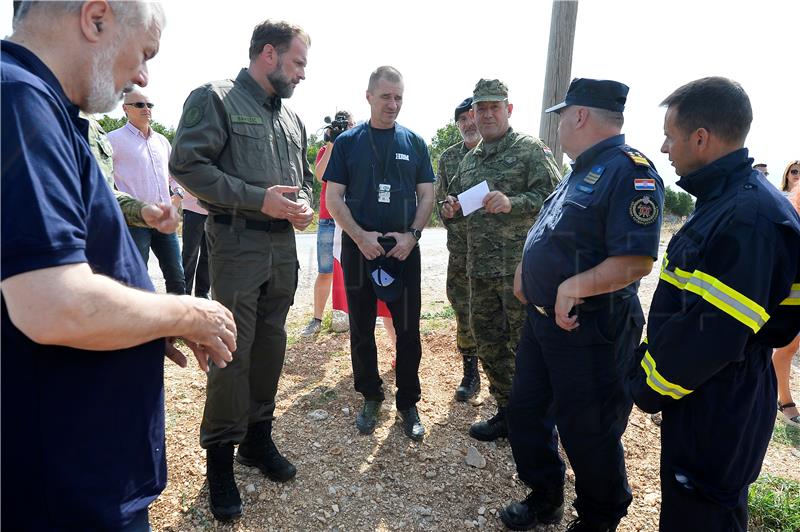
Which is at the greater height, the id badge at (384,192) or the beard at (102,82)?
the beard at (102,82)

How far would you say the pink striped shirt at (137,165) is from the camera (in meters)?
Answer: 4.23

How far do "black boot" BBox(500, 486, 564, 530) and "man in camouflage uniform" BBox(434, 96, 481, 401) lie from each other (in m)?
1.30

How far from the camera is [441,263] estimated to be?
10.4 meters

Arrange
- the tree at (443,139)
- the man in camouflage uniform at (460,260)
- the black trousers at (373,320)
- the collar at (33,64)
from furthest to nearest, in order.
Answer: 1. the tree at (443,139)
2. the man in camouflage uniform at (460,260)
3. the black trousers at (373,320)
4. the collar at (33,64)

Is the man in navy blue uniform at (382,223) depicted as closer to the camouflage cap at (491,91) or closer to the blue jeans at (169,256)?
the camouflage cap at (491,91)

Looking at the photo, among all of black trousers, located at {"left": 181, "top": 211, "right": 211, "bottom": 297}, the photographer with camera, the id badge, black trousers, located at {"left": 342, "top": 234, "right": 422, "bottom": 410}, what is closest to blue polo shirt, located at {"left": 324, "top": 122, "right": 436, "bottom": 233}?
the id badge

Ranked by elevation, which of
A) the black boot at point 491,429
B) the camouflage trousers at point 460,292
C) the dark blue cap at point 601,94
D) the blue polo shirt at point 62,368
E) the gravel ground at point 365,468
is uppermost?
the dark blue cap at point 601,94

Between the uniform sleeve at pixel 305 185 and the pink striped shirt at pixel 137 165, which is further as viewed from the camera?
the pink striped shirt at pixel 137 165

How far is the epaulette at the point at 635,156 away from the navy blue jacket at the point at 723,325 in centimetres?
25

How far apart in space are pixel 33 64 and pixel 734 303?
2.16 metres

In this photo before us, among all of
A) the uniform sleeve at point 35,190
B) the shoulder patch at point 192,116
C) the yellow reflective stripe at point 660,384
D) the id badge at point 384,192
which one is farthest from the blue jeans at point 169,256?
Result: the yellow reflective stripe at point 660,384

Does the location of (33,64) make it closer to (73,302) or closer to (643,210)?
(73,302)

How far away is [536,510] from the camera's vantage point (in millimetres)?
2582

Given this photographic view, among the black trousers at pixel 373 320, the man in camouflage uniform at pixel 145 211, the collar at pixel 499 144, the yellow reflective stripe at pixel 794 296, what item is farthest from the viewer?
the collar at pixel 499 144
